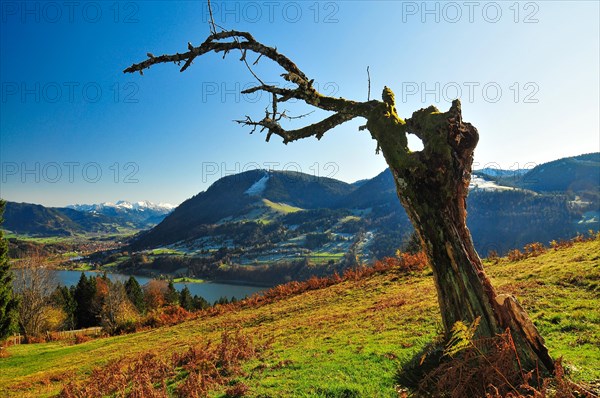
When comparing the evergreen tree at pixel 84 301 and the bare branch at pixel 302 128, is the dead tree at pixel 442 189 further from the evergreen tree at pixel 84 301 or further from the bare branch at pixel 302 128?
the evergreen tree at pixel 84 301

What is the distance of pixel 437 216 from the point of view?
19.7ft

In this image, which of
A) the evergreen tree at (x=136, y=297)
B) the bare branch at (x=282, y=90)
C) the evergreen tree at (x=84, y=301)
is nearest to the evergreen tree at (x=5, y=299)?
the bare branch at (x=282, y=90)

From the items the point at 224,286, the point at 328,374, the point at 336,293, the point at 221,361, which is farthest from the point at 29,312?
the point at 224,286

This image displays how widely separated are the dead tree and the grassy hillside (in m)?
1.43

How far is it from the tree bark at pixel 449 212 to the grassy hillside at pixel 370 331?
1.70 metres

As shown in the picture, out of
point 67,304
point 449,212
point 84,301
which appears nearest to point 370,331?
point 449,212

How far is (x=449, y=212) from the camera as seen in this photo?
19.7 ft

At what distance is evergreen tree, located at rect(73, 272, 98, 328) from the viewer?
228 feet

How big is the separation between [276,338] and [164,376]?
4.85m

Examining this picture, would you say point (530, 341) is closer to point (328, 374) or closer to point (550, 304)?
point (328, 374)

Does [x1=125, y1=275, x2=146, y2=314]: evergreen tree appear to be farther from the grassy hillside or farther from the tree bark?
the tree bark

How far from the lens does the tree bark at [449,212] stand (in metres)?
5.48

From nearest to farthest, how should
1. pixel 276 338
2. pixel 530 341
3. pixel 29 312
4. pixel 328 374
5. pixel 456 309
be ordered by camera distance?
pixel 530 341 < pixel 456 309 < pixel 328 374 < pixel 276 338 < pixel 29 312

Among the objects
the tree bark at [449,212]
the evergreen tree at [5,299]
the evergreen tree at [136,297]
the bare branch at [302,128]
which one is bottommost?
the evergreen tree at [136,297]
